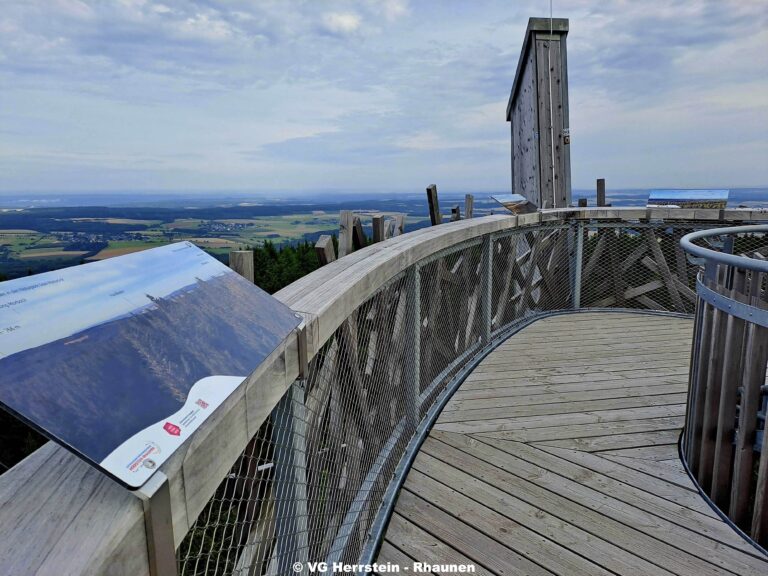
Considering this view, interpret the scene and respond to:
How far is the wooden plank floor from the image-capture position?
7.57ft

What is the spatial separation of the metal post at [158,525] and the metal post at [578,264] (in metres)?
6.25

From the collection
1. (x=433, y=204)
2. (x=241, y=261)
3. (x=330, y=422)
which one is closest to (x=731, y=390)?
(x=330, y=422)

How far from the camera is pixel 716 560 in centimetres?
226

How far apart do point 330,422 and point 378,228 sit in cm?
164

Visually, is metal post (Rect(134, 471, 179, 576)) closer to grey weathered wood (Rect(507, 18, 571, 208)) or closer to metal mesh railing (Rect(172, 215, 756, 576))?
metal mesh railing (Rect(172, 215, 756, 576))

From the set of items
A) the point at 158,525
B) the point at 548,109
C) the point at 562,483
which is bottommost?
the point at 562,483

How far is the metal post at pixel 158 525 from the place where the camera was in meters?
0.71

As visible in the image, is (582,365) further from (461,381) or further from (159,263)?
(159,263)

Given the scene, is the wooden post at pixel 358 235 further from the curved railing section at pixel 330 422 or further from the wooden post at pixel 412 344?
the wooden post at pixel 412 344

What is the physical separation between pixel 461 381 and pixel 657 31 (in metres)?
10.3

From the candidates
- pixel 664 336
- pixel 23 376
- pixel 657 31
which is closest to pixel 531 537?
pixel 23 376

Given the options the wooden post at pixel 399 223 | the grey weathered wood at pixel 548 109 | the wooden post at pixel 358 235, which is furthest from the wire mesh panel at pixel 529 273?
the wooden post at pixel 358 235

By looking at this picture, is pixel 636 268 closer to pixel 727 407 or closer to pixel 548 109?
pixel 548 109

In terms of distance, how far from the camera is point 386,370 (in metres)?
2.81
